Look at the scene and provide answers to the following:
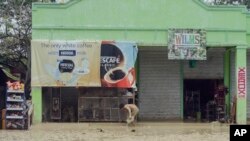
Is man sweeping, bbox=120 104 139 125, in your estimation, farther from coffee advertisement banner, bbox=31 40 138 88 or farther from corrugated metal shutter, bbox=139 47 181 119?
corrugated metal shutter, bbox=139 47 181 119

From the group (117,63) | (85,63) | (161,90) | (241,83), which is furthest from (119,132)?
(161,90)

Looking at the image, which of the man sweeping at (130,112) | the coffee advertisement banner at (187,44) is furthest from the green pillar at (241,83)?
the man sweeping at (130,112)

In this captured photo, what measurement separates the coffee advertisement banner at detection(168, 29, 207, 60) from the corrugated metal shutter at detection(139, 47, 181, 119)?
130 inches

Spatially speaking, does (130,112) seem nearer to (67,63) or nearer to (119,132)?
(119,132)

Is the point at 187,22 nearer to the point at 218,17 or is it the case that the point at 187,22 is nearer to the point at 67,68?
the point at 218,17

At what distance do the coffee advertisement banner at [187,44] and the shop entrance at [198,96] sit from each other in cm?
390

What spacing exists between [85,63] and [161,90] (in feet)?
17.2

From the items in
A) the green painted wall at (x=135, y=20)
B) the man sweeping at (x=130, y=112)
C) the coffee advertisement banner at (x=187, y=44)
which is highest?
the green painted wall at (x=135, y=20)

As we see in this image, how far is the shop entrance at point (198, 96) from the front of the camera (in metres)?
24.4

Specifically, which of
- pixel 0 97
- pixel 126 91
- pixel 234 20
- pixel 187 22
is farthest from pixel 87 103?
pixel 234 20

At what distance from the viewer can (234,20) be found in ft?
68.9

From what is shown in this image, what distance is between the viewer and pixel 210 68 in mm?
24297

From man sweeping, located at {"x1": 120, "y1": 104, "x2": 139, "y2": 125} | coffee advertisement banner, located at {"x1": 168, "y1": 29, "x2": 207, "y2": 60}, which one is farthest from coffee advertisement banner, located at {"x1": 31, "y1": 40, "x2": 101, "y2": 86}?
coffee advertisement banner, located at {"x1": 168, "y1": 29, "x2": 207, "y2": 60}

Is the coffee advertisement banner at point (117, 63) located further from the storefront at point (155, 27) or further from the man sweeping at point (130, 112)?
the man sweeping at point (130, 112)
